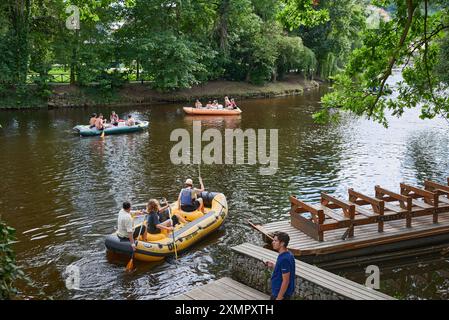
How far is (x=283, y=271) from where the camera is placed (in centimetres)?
718

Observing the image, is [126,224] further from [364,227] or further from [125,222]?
[364,227]

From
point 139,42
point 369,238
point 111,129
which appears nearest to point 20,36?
point 139,42

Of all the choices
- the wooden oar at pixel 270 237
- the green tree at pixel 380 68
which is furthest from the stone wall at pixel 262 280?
the green tree at pixel 380 68

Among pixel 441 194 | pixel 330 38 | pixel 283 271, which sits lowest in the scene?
pixel 441 194

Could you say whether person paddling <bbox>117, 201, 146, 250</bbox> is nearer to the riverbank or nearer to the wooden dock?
the wooden dock

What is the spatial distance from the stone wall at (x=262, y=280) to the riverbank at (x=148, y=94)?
2992 cm

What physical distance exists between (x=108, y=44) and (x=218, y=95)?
981 cm

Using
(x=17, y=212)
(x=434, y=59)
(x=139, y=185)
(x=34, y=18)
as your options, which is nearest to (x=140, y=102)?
(x=34, y=18)

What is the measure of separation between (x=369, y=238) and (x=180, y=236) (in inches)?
169

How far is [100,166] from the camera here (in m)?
20.2

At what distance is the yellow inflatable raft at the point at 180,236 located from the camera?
11.5 meters

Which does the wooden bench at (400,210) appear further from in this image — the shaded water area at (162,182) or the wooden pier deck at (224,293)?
the wooden pier deck at (224,293)

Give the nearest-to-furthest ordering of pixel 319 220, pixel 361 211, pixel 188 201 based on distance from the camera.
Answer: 1. pixel 319 220
2. pixel 361 211
3. pixel 188 201
